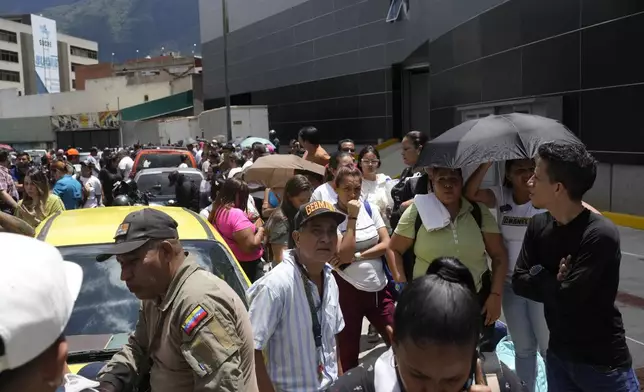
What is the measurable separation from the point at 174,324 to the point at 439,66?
22.2 metres

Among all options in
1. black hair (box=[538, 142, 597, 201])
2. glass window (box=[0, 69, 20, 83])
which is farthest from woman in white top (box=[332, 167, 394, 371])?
glass window (box=[0, 69, 20, 83])

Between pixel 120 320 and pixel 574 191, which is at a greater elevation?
pixel 574 191

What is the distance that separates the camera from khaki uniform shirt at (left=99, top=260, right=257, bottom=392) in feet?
7.96

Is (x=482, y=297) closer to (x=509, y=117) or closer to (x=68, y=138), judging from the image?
(x=509, y=117)

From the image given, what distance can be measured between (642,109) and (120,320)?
11492 mm

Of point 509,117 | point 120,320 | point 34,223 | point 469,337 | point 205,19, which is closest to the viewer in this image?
point 469,337

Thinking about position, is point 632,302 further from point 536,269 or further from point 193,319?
point 193,319

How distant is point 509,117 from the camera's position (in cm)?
497

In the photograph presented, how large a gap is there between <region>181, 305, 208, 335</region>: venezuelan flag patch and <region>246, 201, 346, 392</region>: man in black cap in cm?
63

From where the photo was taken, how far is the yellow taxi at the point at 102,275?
3.64 m

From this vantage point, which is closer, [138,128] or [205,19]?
[205,19]

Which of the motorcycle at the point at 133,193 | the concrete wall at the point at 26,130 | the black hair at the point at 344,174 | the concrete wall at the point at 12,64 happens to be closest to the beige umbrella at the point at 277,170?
the black hair at the point at 344,174

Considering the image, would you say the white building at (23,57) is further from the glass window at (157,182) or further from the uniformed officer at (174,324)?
the uniformed officer at (174,324)

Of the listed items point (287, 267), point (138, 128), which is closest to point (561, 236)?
point (287, 267)
